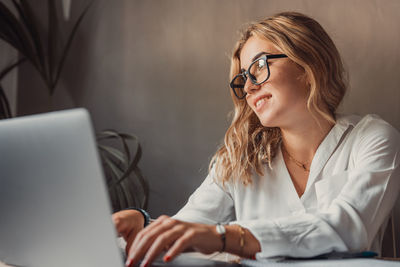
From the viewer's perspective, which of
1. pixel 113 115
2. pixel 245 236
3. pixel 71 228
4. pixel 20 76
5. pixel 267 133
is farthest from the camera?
pixel 20 76

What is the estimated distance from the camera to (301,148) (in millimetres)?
1590

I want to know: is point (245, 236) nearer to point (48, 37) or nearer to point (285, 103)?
point (285, 103)

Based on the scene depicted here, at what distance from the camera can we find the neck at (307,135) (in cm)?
→ 156

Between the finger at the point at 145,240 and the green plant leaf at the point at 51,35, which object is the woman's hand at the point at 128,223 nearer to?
the finger at the point at 145,240

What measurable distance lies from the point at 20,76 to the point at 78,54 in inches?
20.2

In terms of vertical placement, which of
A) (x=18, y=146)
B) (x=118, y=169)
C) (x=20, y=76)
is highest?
(x=18, y=146)

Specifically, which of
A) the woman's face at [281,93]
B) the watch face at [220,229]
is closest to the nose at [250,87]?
the woman's face at [281,93]

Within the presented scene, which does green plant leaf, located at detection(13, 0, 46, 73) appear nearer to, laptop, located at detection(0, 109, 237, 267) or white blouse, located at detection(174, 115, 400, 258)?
white blouse, located at detection(174, 115, 400, 258)

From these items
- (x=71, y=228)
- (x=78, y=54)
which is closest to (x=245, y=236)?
(x=71, y=228)

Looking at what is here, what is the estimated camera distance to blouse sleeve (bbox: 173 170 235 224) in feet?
5.05

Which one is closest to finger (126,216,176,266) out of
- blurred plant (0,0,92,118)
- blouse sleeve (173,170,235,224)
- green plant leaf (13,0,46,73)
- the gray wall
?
blouse sleeve (173,170,235,224)

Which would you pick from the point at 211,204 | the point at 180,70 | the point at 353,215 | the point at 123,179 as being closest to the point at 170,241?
the point at 353,215

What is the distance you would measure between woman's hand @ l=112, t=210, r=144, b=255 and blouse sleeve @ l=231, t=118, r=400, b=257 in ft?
0.94

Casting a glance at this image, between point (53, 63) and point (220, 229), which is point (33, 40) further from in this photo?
point (220, 229)
